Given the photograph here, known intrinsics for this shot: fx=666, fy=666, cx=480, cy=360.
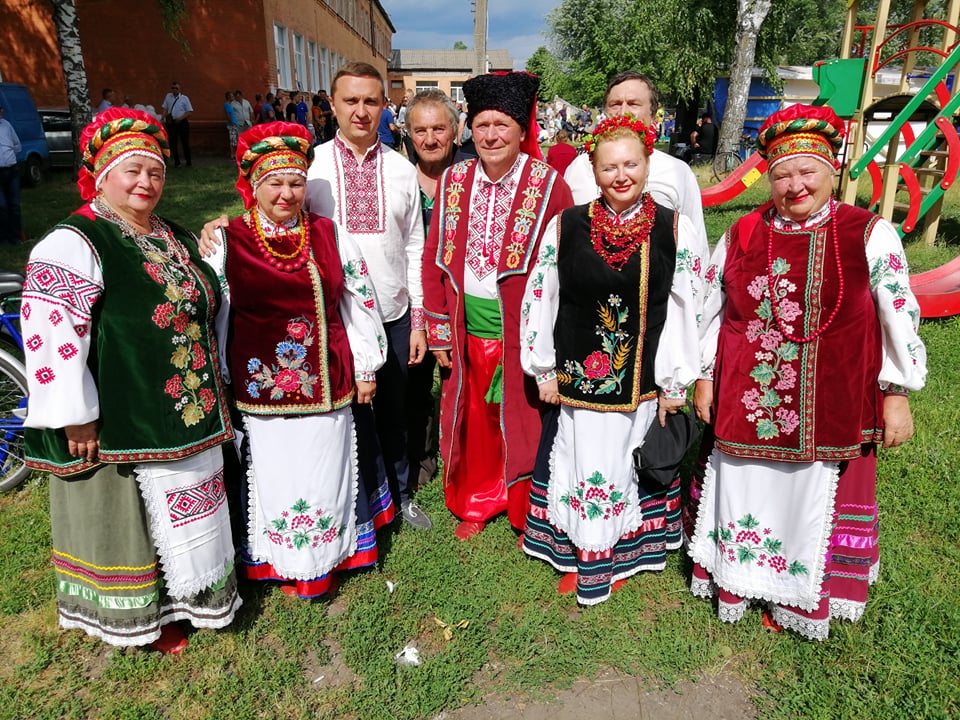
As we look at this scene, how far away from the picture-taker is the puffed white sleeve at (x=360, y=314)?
2.75m

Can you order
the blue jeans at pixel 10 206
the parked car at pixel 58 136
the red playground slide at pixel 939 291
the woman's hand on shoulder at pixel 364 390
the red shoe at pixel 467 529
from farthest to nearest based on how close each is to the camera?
the parked car at pixel 58 136
the blue jeans at pixel 10 206
the red playground slide at pixel 939 291
the red shoe at pixel 467 529
the woman's hand on shoulder at pixel 364 390

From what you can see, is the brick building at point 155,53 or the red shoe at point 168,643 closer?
the red shoe at point 168,643

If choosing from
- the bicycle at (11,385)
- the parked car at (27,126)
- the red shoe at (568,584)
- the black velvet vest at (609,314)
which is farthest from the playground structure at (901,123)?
the parked car at (27,126)

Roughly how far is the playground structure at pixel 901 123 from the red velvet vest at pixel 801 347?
4.89 metres

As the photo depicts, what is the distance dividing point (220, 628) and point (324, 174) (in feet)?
6.68

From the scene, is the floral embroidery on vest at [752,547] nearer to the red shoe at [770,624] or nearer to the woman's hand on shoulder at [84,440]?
the red shoe at [770,624]

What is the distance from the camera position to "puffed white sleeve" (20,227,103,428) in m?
2.10

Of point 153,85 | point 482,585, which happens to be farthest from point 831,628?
point 153,85

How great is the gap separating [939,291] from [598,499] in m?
5.16

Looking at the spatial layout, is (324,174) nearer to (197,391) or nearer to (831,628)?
(197,391)

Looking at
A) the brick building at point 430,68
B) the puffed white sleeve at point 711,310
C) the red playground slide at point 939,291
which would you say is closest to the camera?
the puffed white sleeve at point 711,310

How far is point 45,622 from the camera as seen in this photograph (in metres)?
2.86

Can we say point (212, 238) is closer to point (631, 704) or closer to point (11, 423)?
point (11, 423)

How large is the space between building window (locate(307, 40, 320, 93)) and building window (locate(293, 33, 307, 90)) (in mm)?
809
